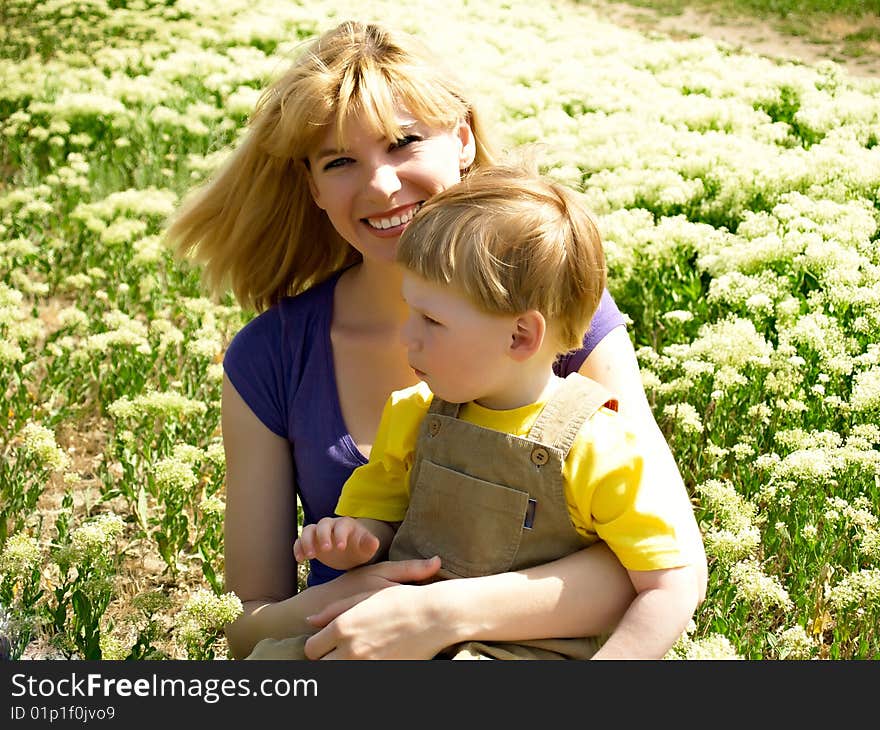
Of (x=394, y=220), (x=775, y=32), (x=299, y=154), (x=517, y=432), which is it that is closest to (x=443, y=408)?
(x=517, y=432)

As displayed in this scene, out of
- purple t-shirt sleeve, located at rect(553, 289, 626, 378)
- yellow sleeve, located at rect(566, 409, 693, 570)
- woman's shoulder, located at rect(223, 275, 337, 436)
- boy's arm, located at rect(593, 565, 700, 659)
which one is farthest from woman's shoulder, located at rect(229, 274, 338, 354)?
boy's arm, located at rect(593, 565, 700, 659)

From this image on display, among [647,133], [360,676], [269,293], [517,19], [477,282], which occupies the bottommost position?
[517,19]

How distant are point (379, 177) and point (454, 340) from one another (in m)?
0.64

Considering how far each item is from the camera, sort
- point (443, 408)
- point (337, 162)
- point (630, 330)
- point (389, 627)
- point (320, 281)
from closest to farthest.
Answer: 1. point (389, 627)
2. point (443, 408)
3. point (337, 162)
4. point (320, 281)
5. point (630, 330)

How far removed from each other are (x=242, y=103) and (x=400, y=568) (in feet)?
20.3

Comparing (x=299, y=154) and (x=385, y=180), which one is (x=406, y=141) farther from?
(x=299, y=154)

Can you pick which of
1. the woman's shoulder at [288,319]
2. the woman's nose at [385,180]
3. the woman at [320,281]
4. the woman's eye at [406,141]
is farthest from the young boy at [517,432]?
the woman's shoulder at [288,319]

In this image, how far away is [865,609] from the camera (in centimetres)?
308

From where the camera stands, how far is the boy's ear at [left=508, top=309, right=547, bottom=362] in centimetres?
241

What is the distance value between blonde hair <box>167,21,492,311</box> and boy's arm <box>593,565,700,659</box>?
1255 millimetres

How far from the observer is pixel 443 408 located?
255cm

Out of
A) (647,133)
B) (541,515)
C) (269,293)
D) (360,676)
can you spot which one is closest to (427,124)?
(269,293)

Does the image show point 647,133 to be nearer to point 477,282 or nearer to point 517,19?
point 477,282

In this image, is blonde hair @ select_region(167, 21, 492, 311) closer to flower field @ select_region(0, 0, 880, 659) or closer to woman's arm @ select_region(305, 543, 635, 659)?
flower field @ select_region(0, 0, 880, 659)
